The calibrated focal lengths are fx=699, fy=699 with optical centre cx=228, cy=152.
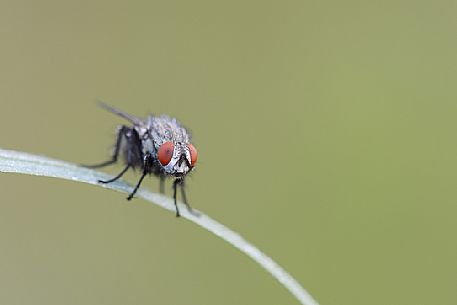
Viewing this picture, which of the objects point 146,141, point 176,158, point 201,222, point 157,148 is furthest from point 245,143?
point 201,222

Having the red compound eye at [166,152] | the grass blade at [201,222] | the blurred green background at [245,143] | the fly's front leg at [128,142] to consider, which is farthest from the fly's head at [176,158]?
the blurred green background at [245,143]

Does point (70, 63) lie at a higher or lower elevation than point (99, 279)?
higher

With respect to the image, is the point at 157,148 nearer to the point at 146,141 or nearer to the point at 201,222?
the point at 146,141

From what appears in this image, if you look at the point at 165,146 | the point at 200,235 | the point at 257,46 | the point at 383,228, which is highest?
the point at 257,46

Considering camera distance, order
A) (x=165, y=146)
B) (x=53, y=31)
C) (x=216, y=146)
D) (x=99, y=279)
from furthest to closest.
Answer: (x=53, y=31)
(x=216, y=146)
(x=99, y=279)
(x=165, y=146)

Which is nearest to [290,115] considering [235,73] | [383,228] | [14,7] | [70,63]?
[235,73]

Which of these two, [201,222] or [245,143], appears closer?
[201,222]

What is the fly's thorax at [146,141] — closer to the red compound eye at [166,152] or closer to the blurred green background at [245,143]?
the red compound eye at [166,152]

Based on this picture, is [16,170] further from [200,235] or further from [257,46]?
[257,46]
